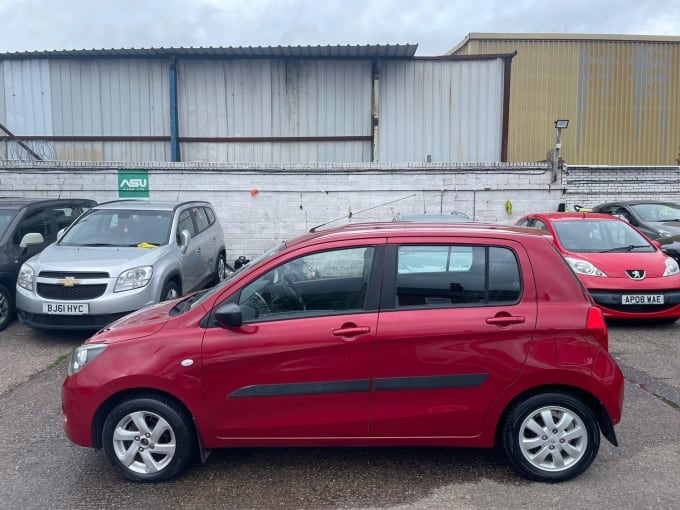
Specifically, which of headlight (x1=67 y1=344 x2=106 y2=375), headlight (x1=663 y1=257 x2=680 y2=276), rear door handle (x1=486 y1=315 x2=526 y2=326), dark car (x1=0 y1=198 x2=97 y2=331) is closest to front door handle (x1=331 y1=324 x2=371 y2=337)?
rear door handle (x1=486 y1=315 x2=526 y2=326)

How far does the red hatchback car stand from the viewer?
3.58m

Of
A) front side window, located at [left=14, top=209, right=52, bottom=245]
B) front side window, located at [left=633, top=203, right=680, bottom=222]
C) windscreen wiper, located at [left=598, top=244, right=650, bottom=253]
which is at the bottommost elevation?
windscreen wiper, located at [left=598, top=244, right=650, bottom=253]

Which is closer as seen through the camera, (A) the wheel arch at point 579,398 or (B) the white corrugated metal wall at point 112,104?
(A) the wheel arch at point 579,398

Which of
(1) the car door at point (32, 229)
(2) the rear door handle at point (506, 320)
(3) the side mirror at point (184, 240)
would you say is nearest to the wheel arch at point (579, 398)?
(2) the rear door handle at point (506, 320)

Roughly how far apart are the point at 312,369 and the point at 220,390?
0.57 m

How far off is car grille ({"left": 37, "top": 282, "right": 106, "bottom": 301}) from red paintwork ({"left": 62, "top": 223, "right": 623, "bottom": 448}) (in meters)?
3.23

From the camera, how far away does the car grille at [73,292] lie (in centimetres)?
672

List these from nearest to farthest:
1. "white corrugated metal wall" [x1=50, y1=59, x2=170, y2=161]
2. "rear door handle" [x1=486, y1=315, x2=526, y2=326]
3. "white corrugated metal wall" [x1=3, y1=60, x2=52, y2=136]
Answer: "rear door handle" [x1=486, y1=315, x2=526, y2=326]
"white corrugated metal wall" [x1=50, y1=59, x2=170, y2=161]
"white corrugated metal wall" [x1=3, y1=60, x2=52, y2=136]

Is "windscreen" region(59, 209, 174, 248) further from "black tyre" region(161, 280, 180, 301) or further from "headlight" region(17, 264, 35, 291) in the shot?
"headlight" region(17, 264, 35, 291)

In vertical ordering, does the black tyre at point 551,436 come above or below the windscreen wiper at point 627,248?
below

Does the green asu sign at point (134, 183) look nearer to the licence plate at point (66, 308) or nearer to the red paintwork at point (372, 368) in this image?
the licence plate at point (66, 308)

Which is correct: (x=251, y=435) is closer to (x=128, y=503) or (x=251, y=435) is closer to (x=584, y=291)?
(x=128, y=503)

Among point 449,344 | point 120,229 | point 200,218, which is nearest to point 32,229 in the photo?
point 120,229

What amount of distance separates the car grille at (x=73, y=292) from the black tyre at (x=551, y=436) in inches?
192
